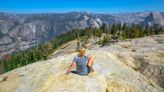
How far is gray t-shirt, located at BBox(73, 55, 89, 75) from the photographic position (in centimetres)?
2309

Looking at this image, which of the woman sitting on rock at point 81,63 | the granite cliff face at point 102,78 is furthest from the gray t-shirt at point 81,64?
the granite cliff face at point 102,78

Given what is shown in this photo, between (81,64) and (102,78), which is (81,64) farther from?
(102,78)

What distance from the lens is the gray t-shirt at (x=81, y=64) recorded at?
909 inches

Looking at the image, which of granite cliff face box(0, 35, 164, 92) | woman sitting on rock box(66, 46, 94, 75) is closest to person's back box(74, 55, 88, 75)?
woman sitting on rock box(66, 46, 94, 75)

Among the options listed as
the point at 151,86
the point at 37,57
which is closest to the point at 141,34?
the point at 37,57

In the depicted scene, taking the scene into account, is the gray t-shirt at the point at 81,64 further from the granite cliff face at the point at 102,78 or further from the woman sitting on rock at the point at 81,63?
the granite cliff face at the point at 102,78

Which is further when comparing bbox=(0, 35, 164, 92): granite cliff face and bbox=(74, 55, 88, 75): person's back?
bbox=(74, 55, 88, 75): person's back

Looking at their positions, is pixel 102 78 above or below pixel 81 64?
below

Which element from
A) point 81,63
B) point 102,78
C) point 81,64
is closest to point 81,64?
point 81,64

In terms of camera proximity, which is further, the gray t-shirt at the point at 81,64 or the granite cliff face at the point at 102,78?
the gray t-shirt at the point at 81,64

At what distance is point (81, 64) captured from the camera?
2331cm

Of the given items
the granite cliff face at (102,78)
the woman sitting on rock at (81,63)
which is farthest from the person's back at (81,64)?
the granite cliff face at (102,78)

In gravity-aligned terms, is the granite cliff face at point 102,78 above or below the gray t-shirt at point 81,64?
below

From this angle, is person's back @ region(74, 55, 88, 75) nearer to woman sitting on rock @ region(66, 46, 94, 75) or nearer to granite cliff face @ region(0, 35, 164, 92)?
woman sitting on rock @ region(66, 46, 94, 75)
